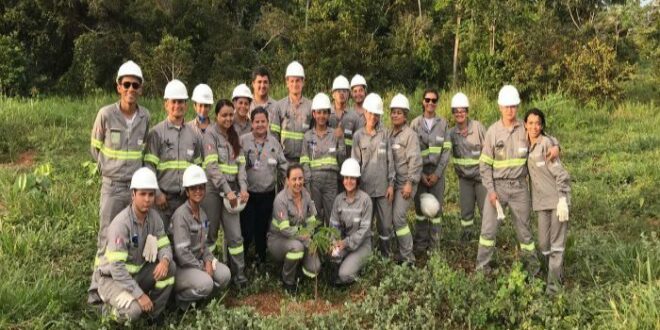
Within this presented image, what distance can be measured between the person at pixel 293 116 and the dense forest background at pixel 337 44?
11762 mm

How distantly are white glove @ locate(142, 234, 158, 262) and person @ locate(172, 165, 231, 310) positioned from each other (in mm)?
331

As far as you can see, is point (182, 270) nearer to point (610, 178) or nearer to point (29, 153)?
point (29, 153)

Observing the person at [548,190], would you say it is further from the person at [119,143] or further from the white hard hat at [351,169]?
the person at [119,143]

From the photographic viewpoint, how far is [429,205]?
6.82 m

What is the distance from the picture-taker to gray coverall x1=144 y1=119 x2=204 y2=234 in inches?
224

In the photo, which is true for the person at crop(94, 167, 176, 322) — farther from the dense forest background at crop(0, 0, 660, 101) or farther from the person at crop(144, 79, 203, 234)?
the dense forest background at crop(0, 0, 660, 101)

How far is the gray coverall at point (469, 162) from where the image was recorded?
6996 mm

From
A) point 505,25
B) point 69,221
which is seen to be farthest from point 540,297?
point 505,25

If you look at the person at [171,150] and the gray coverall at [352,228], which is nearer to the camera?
the person at [171,150]

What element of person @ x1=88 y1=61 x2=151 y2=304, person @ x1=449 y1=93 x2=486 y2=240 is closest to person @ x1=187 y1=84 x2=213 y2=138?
person @ x1=88 y1=61 x2=151 y2=304

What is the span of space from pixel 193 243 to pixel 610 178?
7973 millimetres

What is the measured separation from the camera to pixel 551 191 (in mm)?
5809

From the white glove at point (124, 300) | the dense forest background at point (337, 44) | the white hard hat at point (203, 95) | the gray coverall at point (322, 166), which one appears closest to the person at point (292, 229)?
the gray coverall at point (322, 166)

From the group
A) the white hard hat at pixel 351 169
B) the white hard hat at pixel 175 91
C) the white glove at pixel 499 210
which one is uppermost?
the white hard hat at pixel 175 91
